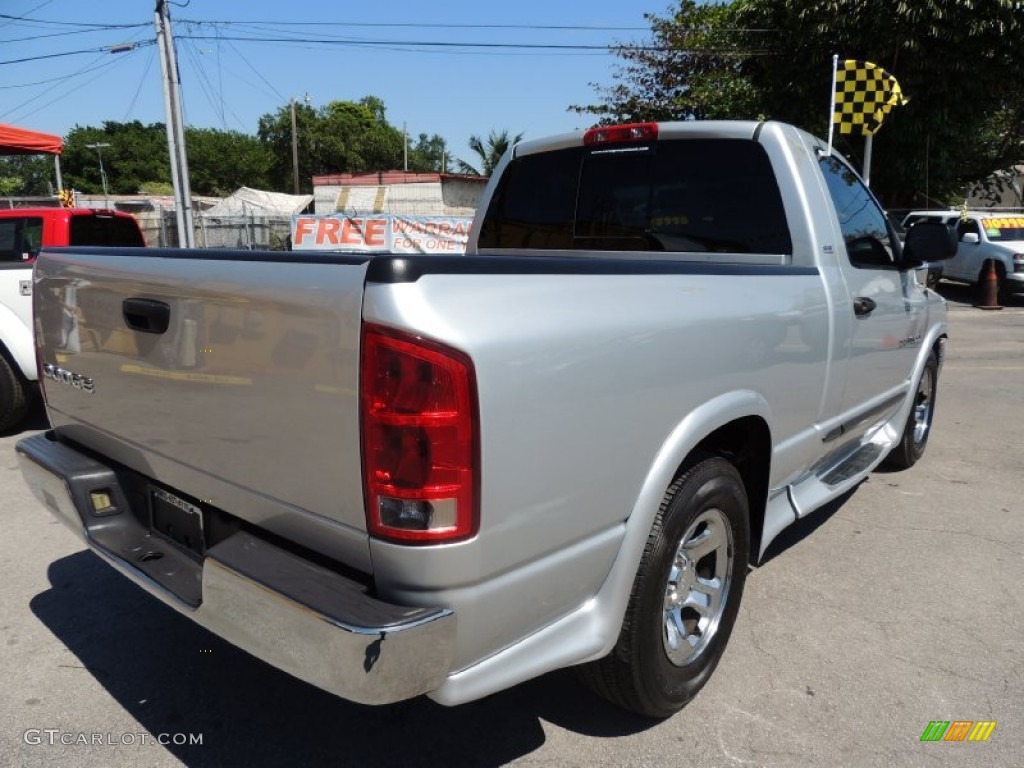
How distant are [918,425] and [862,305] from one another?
7.54 ft

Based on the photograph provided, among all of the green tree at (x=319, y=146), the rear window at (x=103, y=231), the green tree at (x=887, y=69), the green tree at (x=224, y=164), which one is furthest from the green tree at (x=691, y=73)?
the green tree at (x=224, y=164)

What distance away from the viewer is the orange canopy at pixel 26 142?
1158cm

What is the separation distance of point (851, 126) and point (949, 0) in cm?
533

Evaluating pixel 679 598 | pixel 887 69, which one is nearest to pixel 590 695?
pixel 679 598

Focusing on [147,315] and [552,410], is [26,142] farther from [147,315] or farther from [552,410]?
[552,410]

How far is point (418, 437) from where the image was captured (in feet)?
5.29

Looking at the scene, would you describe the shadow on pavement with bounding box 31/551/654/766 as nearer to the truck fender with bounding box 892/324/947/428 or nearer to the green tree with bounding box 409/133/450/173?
the truck fender with bounding box 892/324/947/428

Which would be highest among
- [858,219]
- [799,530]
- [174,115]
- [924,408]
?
[174,115]

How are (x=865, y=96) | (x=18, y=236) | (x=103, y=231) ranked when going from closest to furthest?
1. (x=18, y=236)
2. (x=103, y=231)
3. (x=865, y=96)

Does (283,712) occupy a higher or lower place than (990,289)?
lower

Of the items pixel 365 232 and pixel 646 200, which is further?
pixel 365 232

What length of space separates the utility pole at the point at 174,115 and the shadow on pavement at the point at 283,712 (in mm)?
14489

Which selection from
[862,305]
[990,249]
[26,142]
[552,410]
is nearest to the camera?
[552,410]

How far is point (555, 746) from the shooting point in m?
2.35
